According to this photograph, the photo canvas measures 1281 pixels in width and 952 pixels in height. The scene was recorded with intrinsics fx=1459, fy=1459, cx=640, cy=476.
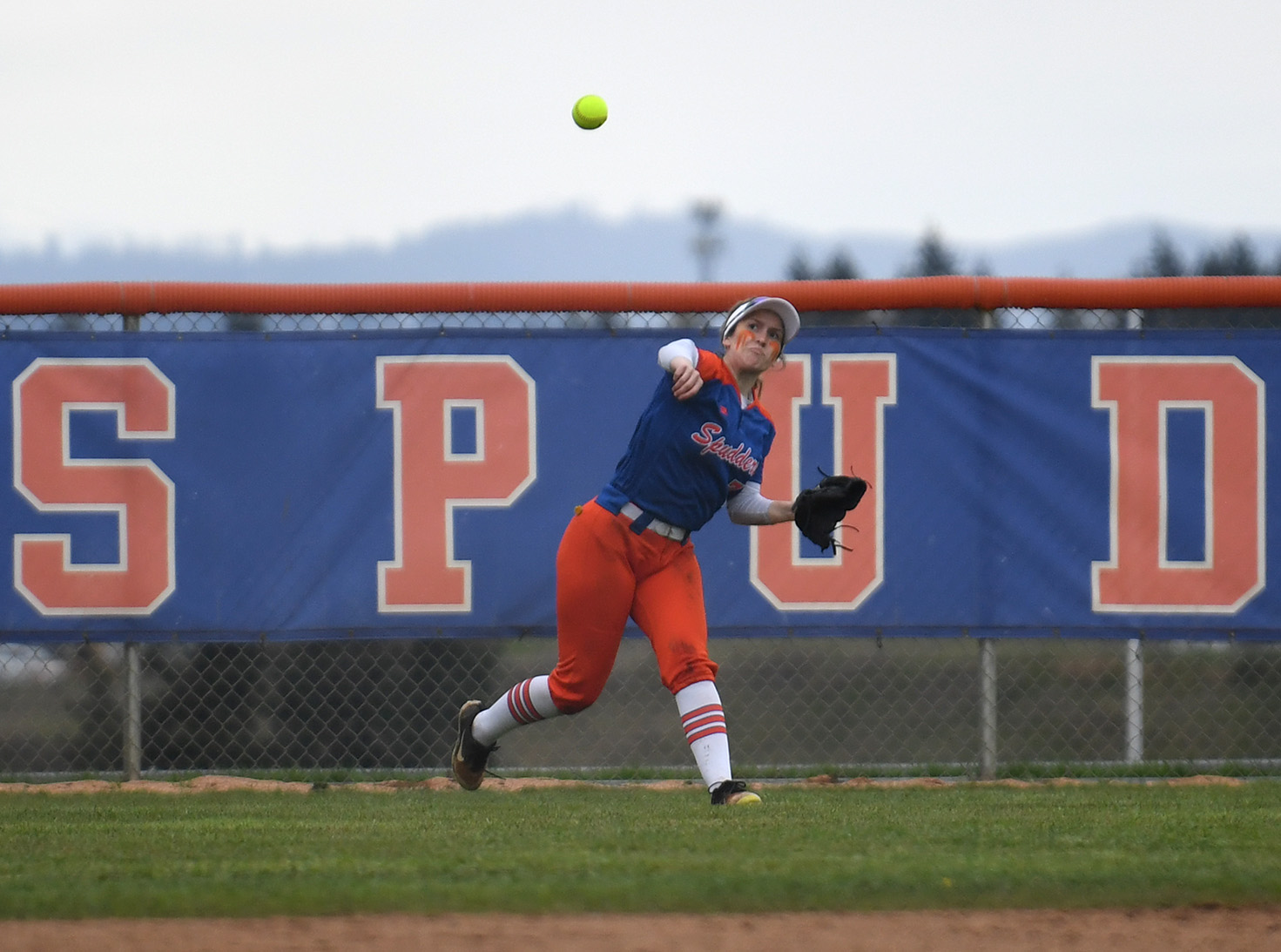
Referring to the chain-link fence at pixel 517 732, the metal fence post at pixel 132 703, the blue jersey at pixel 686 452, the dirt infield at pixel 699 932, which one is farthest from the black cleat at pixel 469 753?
the dirt infield at pixel 699 932

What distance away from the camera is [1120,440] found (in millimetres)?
6234

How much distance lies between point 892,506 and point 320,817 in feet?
8.88

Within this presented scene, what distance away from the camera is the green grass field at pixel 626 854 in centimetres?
341

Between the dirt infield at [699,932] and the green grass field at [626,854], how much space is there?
8 centimetres

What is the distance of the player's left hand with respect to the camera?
15.2 feet

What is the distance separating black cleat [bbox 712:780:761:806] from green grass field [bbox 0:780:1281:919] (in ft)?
0.27

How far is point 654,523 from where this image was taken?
492 centimetres

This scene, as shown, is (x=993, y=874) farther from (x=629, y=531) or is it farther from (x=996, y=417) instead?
(x=996, y=417)

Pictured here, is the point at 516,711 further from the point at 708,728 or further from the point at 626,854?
the point at 626,854

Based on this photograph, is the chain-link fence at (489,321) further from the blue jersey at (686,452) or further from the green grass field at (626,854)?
the green grass field at (626,854)

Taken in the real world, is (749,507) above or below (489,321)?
below

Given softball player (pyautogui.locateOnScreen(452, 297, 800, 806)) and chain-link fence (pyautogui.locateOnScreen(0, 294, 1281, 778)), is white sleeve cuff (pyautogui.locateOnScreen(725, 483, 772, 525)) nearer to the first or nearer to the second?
softball player (pyautogui.locateOnScreen(452, 297, 800, 806))

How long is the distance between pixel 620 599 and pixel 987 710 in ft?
6.72

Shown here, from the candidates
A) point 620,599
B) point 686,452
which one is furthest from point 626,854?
point 686,452
